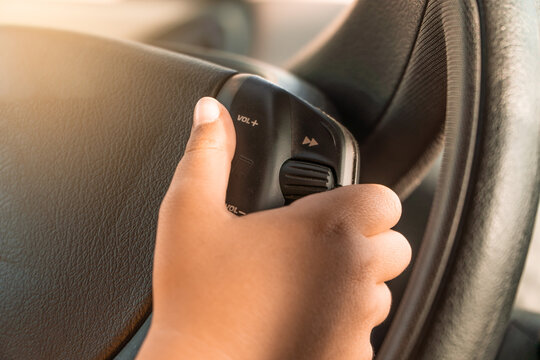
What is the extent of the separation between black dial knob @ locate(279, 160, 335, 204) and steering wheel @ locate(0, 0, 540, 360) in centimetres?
12

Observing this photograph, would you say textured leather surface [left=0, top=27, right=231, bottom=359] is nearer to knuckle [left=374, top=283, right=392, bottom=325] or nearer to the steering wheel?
the steering wheel

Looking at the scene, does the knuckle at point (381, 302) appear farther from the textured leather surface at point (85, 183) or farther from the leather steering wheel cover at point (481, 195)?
the textured leather surface at point (85, 183)

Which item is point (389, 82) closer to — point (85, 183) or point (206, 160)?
point (206, 160)

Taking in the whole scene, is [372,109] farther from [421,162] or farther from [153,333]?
[153,333]

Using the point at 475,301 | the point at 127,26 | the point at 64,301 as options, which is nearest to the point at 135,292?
the point at 64,301

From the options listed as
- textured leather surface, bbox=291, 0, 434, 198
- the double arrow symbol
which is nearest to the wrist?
the double arrow symbol

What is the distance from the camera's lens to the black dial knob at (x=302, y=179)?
456 mm

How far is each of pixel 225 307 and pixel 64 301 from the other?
25 cm

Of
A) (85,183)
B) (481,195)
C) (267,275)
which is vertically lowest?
(85,183)

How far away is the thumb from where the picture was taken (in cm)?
38

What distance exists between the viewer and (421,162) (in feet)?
1.97

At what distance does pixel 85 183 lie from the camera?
0.53m

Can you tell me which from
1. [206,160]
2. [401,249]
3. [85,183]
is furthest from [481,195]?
[85,183]

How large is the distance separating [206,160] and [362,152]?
0.33 meters
